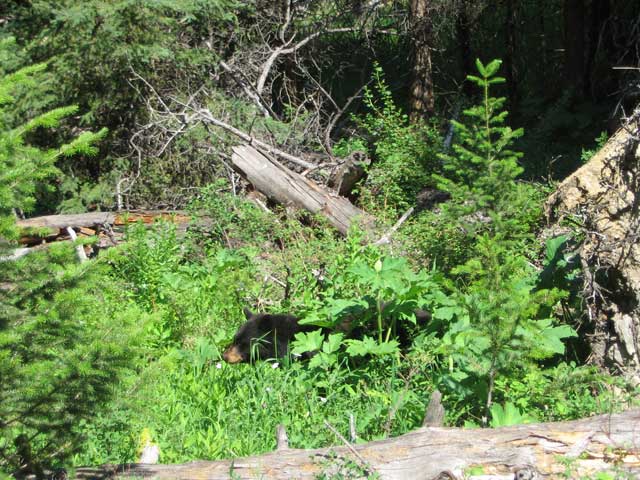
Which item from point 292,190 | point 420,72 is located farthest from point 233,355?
point 420,72

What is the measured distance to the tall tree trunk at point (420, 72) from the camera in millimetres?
10320

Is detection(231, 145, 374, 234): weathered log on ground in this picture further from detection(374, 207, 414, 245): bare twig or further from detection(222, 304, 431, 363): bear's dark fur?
detection(222, 304, 431, 363): bear's dark fur

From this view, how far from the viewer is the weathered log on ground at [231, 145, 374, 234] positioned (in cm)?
819

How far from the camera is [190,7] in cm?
938

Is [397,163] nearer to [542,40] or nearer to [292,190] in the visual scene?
[292,190]

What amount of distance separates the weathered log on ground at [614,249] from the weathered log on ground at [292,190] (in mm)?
2916

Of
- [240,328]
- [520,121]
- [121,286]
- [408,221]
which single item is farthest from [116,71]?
[520,121]

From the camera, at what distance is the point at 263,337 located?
5.89 meters

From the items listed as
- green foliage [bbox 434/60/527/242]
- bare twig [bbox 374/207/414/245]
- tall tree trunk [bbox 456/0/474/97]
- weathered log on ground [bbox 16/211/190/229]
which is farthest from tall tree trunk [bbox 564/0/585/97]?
weathered log on ground [bbox 16/211/190/229]

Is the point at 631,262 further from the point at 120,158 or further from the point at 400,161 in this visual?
the point at 120,158

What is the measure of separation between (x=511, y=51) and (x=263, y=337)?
7656mm

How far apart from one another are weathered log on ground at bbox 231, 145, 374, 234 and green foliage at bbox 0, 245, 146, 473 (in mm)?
4291

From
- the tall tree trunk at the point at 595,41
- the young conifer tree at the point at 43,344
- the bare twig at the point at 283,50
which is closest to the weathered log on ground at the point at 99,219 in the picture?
the bare twig at the point at 283,50

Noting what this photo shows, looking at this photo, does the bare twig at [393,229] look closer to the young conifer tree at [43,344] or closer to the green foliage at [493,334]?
the green foliage at [493,334]
